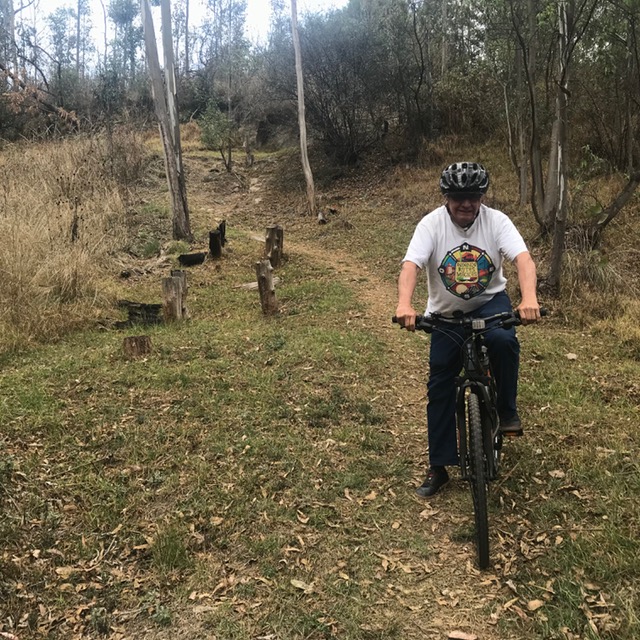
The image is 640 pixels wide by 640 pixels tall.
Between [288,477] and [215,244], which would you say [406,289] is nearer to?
[288,477]

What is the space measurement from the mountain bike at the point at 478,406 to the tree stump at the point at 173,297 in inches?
206

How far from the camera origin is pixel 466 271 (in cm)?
336

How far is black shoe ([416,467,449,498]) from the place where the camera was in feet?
12.5

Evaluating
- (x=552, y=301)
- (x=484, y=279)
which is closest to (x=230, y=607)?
(x=484, y=279)

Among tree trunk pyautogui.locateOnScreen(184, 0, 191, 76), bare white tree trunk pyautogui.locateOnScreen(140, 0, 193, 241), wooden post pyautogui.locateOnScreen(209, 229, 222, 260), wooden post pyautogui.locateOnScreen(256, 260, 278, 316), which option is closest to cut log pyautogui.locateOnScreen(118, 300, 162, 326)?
wooden post pyautogui.locateOnScreen(256, 260, 278, 316)

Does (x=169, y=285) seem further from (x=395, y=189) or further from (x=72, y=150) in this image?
(x=395, y=189)

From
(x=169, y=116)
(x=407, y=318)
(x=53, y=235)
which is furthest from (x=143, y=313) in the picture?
(x=169, y=116)

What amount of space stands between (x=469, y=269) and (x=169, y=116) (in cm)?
1180

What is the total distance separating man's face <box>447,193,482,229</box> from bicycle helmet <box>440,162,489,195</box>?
4 centimetres


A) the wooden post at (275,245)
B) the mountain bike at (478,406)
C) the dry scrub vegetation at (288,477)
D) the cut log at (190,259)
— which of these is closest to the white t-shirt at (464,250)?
the mountain bike at (478,406)

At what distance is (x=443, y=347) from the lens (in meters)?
3.46

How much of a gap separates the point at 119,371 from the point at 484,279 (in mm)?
4013

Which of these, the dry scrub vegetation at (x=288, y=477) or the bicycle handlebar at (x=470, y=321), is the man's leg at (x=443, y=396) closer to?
the bicycle handlebar at (x=470, y=321)

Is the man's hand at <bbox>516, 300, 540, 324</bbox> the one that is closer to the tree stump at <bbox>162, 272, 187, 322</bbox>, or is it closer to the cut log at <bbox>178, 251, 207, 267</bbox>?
the tree stump at <bbox>162, 272, 187, 322</bbox>
